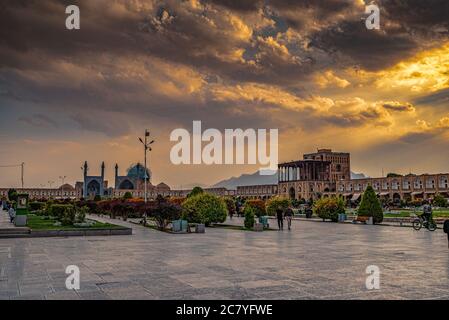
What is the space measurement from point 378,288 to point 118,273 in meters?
4.87

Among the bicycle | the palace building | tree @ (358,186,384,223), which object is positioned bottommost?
the bicycle

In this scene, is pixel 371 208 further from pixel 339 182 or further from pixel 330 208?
pixel 339 182

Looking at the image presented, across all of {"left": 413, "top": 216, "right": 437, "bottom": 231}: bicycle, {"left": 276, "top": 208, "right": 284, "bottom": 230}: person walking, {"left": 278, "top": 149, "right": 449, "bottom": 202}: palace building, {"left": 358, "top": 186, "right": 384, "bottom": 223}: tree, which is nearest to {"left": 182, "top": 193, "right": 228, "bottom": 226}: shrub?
{"left": 276, "top": 208, "right": 284, "bottom": 230}: person walking

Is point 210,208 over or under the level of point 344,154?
under

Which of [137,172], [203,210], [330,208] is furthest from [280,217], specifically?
[137,172]

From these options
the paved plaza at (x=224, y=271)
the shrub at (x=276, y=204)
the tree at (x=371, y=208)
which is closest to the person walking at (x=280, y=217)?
the tree at (x=371, y=208)

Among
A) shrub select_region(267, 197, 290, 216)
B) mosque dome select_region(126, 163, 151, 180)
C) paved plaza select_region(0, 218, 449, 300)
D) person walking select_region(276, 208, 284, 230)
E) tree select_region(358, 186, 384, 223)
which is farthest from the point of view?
mosque dome select_region(126, 163, 151, 180)

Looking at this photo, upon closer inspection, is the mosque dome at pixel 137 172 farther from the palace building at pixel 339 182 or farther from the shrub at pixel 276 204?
the shrub at pixel 276 204

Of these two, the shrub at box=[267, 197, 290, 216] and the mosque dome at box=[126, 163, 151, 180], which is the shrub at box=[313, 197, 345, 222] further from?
the mosque dome at box=[126, 163, 151, 180]

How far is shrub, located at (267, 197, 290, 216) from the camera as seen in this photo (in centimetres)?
3638

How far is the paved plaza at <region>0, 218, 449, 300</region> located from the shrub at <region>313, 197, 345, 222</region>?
1728 centimetres

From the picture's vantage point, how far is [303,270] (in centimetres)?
928
